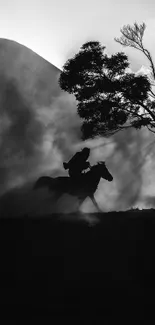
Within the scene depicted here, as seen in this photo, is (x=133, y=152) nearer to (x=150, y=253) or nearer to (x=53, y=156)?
(x=53, y=156)

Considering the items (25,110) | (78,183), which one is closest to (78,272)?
(78,183)

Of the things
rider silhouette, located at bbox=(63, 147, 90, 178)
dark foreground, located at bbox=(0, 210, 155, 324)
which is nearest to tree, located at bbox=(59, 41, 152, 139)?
rider silhouette, located at bbox=(63, 147, 90, 178)

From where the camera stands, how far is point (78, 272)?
505cm

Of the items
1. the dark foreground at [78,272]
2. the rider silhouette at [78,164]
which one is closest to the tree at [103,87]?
the rider silhouette at [78,164]

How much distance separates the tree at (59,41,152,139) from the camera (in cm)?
1372

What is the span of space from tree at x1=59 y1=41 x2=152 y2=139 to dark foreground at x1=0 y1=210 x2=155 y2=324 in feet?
23.8

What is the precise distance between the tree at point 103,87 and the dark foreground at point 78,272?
7.25 m

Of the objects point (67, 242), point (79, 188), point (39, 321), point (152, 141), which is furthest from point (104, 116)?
point (152, 141)

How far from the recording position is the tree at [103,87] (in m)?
13.7

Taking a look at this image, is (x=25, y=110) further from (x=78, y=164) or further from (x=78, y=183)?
(x=78, y=183)

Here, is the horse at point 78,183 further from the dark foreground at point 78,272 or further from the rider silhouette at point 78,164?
the dark foreground at point 78,272

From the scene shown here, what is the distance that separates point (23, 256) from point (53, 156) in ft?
54.6

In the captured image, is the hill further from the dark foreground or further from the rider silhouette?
the dark foreground

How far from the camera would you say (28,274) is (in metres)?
4.98
